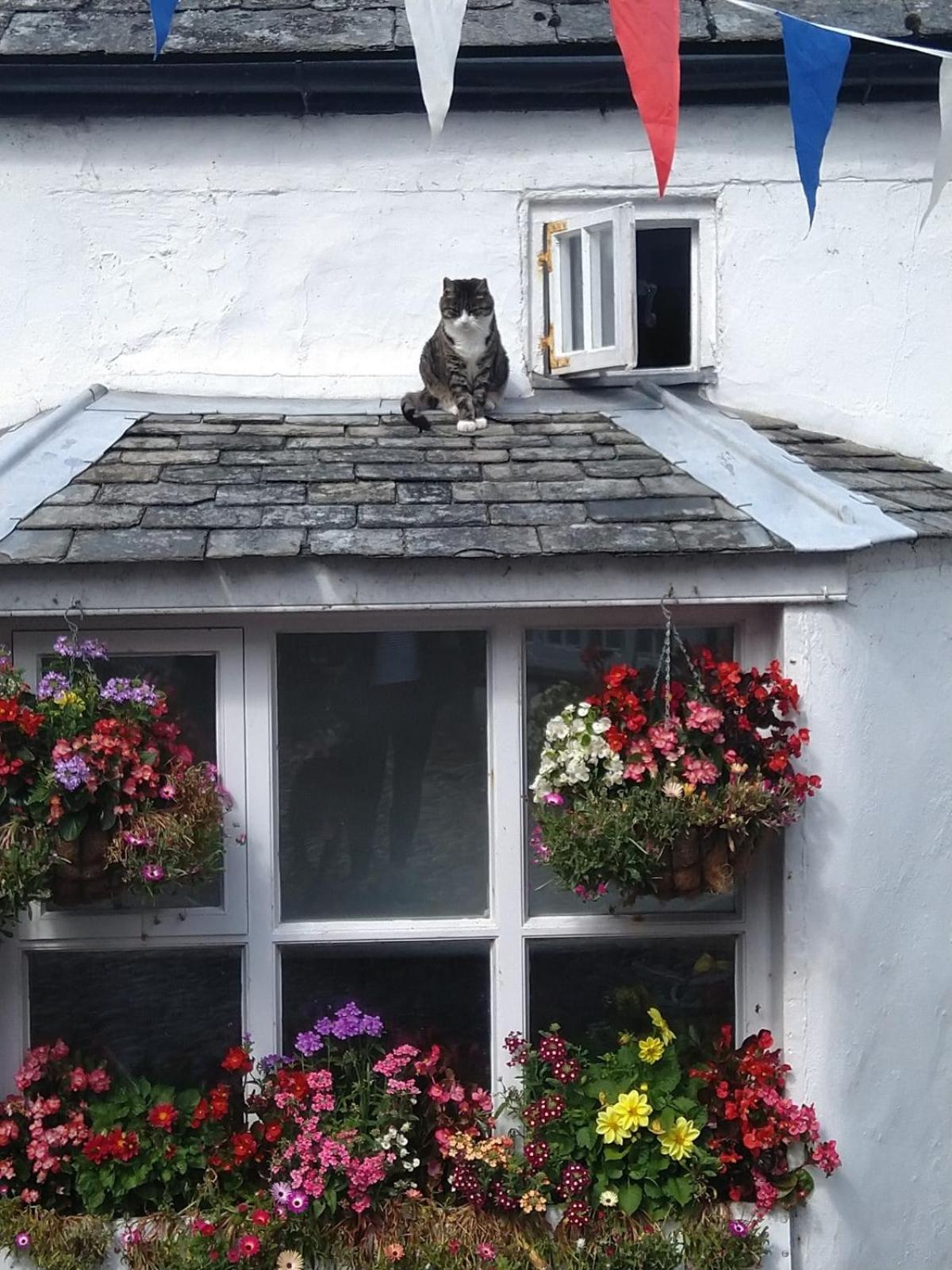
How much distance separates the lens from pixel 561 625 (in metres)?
4.18

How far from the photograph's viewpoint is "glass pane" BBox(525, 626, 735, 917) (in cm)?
420

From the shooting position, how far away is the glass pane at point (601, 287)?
15.9 ft

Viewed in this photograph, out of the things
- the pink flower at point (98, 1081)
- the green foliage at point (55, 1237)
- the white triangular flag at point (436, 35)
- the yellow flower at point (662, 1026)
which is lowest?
the green foliage at point (55, 1237)

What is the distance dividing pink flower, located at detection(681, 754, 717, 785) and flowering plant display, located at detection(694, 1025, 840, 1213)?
862mm

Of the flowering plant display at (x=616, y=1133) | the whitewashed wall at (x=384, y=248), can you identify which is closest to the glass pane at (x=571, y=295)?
the whitewashed wall at (x=384, y=248)

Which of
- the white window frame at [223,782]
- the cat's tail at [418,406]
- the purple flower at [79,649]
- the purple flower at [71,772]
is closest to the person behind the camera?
the purple flower at [71,772]

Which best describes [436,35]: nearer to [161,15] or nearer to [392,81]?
[161,15]

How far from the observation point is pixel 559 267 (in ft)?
16.3

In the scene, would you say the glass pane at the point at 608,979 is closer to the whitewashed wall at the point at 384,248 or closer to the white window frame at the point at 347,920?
the white window frame at the point at 347,920

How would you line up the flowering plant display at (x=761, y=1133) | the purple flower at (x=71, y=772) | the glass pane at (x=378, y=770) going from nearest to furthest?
the purple flower at (x=71, y=772)
the flowering plant display at (x=761, y=1133)
the glass pane at (x=378, y=770)

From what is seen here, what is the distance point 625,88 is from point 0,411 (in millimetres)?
2405

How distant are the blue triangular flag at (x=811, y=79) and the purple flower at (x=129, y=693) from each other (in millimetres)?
2125

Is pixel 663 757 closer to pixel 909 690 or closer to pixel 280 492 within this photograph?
pixel 909 690

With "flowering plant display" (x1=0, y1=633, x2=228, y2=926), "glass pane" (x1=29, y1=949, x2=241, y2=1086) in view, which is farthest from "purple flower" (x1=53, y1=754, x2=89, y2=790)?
"glass pane" (x1=29, y1=949, x2=241, y2=1086)
